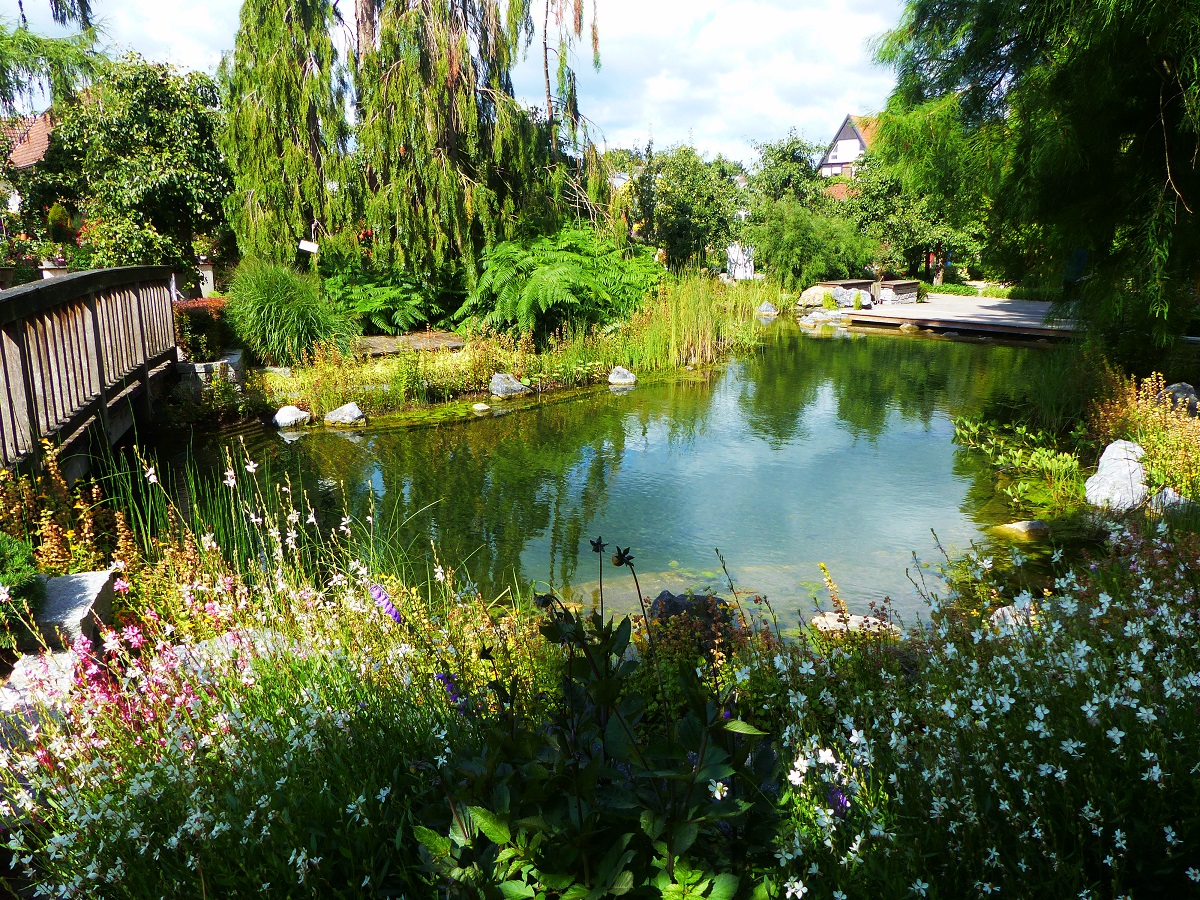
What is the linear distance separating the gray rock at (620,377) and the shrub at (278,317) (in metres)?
3.51

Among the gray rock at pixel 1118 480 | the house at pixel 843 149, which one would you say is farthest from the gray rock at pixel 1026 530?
the house at pixel 843 149

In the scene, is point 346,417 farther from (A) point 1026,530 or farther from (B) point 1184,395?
(B) point 1184,395

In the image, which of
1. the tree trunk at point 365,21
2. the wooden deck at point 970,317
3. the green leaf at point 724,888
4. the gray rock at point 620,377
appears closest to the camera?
the green leaf at point 724,888

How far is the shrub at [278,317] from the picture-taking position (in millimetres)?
9930

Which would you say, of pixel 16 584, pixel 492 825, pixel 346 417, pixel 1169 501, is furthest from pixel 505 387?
pixel 492 825

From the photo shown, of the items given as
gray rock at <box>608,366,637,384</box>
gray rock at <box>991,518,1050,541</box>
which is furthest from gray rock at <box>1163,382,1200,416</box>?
gray rock at <box>608,366,637,384</box>

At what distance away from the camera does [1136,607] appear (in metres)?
2.24

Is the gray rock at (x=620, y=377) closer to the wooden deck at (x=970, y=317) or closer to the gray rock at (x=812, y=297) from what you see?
the wooden deck at (x=970, y=317)

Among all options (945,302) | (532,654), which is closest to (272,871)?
(532,654)

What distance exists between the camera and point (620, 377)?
1123 centimetres

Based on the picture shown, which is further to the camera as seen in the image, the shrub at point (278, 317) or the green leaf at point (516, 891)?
the shrub at point (278, 317)

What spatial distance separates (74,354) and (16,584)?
350 cm

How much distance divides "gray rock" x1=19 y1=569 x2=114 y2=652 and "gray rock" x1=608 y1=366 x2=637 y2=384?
8.57m

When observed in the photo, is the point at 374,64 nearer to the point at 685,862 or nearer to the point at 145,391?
the point at 145,391
